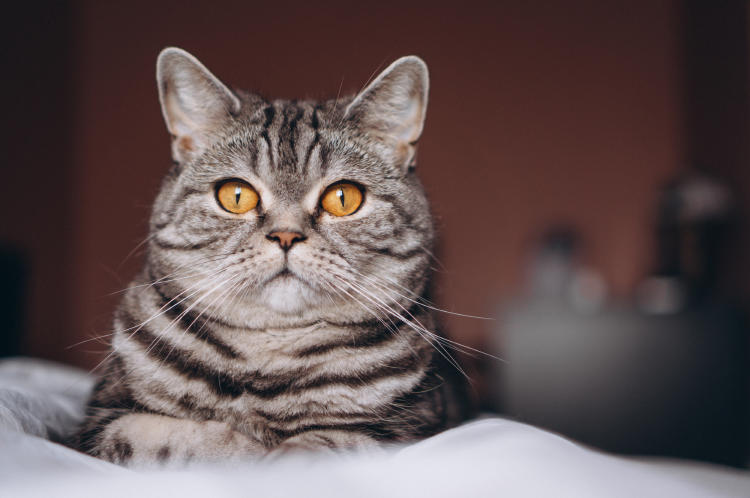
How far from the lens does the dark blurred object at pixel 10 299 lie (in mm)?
2018

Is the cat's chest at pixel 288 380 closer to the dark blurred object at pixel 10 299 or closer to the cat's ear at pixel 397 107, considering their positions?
the cat's ear at pixel 397 107

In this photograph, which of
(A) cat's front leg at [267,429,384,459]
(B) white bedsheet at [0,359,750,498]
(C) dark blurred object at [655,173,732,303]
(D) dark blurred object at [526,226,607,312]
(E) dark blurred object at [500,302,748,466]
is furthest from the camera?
(D) dark blurred object at [526,226,607,312]

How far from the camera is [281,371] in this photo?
665 mm

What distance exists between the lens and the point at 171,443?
568 millimetres

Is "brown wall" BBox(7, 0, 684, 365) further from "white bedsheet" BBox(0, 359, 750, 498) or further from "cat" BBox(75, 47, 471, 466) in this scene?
"white bedsheet" BBox(0, 359, 750, 498)

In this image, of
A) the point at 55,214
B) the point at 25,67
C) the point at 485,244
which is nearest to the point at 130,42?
the point at 25,67

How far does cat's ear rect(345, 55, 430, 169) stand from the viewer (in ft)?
2.59

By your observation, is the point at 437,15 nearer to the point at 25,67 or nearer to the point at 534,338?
the point at 534,338

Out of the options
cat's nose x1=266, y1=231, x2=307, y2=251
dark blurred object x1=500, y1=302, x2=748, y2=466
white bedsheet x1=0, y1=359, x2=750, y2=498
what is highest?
cat's nose x1=266, y1=231, x2=307, y2=251

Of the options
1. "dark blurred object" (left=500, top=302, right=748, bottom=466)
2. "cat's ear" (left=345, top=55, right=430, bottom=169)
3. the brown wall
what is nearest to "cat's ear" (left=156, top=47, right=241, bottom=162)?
"cat's ear" (left=345, top=55, right=430, bottom=169)

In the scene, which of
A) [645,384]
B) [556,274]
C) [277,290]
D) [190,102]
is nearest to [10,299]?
[190,102]

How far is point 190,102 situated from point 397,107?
305 mm

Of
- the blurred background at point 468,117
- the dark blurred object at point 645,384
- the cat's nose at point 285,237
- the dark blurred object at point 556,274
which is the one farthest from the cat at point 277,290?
the blurred background at point 468,117

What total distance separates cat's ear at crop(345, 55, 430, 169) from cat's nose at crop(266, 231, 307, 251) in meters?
0.23
